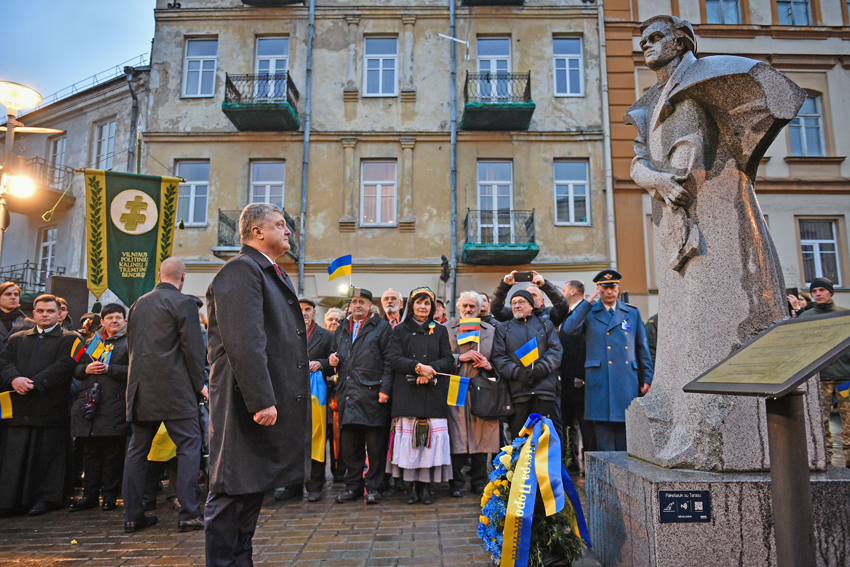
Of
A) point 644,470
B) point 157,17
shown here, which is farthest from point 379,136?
point 644,470

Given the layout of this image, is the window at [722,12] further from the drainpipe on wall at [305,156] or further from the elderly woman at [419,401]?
the elderly woman at [419,401]

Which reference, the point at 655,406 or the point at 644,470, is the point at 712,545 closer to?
the point at 644,470

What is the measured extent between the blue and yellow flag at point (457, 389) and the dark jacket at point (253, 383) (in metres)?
2.71

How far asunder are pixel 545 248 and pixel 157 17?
13.6 meters

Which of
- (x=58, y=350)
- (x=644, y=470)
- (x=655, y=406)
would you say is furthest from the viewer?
(x=58, y=350)

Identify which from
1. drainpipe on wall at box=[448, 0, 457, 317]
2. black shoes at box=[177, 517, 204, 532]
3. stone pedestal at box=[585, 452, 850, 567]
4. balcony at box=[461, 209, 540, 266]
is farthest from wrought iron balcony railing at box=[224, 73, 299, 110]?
stone pedestal at box=[585, 452, 850, 567]

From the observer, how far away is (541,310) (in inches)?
273

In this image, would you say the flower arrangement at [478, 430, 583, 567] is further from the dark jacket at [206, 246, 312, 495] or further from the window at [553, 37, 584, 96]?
the window at [553, 37, 584, 96]

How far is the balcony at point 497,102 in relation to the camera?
1580 centimetres

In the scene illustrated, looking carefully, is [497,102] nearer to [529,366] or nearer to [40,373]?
[529,366]

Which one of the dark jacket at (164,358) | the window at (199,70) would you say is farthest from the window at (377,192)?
the dark jacket at (164,358)

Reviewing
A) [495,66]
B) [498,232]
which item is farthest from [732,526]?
[495,66]

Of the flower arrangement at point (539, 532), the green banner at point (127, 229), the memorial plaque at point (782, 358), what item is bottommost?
the flower arrangement at point (539, 532)

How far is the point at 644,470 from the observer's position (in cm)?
319
